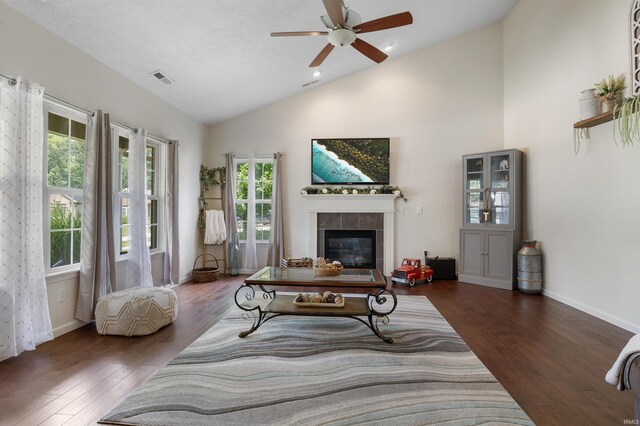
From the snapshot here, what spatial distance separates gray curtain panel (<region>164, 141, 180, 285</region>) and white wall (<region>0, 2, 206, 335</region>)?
16 centimetres

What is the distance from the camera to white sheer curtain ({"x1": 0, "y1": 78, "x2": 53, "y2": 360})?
2697 mm

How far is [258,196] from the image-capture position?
6.50 m

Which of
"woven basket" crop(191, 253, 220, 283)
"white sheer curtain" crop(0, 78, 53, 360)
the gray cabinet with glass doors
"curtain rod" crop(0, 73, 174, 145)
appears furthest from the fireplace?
"white sheer curtain" crop(0, 78, 53, 360)

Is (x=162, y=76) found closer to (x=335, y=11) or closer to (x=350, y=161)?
(x=335, y=11)

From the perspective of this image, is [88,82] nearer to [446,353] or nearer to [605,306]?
[446,353]

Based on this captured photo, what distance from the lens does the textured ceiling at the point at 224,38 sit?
3.21 m

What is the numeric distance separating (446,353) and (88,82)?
4.46 metres

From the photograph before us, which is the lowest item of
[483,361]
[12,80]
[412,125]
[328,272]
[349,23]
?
[483,361]

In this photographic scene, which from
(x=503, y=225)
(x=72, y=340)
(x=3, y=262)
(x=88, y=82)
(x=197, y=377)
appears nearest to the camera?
(x=197, y=377)

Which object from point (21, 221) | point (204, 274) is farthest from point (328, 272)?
point (204, 274)

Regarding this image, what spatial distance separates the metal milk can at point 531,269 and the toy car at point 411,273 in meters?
1.40

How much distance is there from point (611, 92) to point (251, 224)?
5.37 metres

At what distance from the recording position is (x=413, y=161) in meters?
6.22

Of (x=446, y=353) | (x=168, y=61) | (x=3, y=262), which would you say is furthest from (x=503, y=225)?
(x=3, y=262)
